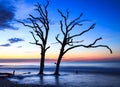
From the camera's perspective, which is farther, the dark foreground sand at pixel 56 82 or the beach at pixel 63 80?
the beach at pixel 63 80

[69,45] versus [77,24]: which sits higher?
[77,24]

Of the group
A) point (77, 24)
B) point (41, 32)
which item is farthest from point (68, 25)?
point (41, 32)

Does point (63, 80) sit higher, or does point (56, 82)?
point (63, 80)

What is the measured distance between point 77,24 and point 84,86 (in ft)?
36.8

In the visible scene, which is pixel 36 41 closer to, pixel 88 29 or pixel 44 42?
pixel 44 42

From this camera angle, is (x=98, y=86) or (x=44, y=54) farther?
(x=44, y=54)

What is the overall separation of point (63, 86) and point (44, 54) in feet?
36.2

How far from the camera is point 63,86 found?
19.0 metres

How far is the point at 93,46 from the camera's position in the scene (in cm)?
2895

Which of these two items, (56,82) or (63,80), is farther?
(63,80)

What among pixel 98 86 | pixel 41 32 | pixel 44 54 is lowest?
pixel 98 86

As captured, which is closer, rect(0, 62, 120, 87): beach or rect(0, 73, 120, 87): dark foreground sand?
rect(0, 73, 120, 87): dark foreground sand

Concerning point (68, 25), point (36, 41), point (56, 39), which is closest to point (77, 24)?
point (68, 25)

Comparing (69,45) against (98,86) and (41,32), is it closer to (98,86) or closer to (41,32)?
(41,32)
